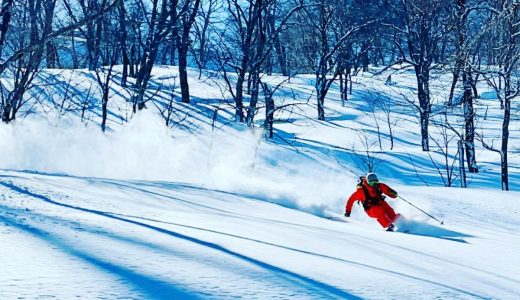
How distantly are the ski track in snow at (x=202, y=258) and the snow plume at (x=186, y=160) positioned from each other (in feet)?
17.1

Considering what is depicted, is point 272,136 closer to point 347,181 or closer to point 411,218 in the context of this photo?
point 347,181

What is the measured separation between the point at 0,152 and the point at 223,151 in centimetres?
751

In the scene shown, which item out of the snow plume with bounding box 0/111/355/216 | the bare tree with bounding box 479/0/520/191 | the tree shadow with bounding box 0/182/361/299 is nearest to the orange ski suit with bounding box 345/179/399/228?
the snow plume with bounding box 0/111/355/216

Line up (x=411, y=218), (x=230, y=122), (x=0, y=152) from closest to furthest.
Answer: (x=411, y=218) < (x=0, y=152) < (x=230, y=122)

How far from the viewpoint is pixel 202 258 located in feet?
15.0

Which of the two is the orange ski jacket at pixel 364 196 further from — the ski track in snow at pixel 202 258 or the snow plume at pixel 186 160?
the ski track in snow at pixel 202 258

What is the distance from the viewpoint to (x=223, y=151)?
68.3 ft

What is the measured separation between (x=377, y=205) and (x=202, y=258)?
696cm

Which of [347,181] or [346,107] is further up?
[346,107]

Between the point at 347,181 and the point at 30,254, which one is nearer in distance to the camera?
the point at 30,254

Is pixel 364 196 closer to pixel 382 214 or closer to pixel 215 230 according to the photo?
pixel 382 214

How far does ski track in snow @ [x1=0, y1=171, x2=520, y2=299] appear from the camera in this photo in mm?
3711

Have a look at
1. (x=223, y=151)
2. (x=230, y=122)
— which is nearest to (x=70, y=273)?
(x=223, y=151)

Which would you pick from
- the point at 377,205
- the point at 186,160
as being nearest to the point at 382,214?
the point at 377,205
